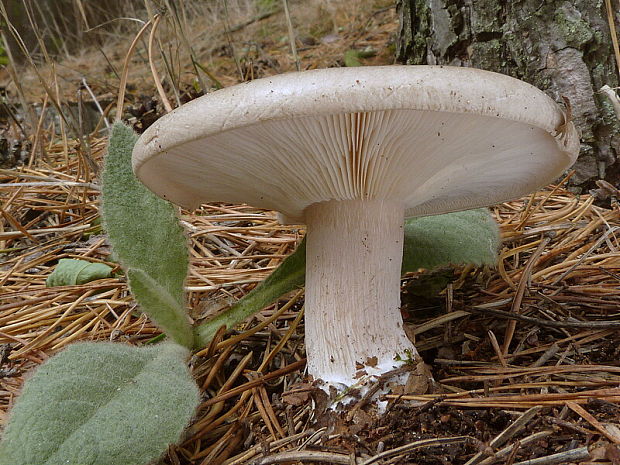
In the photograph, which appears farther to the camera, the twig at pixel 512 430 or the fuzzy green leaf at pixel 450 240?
the fuzzy green leaf at pixel 450 240

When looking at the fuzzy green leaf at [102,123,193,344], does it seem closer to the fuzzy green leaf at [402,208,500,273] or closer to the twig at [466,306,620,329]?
the fuzzy green leaf at [402,208,500,273]

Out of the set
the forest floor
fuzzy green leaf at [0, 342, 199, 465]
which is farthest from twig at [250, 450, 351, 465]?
fuzzy green leaf at [0, 342, 199, 465]

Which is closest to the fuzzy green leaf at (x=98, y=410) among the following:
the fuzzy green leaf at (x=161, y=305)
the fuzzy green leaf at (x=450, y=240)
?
the fuzzy green leaf at (x=161, y=305)

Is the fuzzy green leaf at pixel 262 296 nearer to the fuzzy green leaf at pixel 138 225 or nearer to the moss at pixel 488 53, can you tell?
the fuzzy green leaf at pixel 138 225

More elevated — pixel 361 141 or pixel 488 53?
pixel 361 141

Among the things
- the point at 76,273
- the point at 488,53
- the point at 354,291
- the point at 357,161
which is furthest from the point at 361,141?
the point at 488,53

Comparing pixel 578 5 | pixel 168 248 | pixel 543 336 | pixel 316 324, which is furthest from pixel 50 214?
pixel 578 5

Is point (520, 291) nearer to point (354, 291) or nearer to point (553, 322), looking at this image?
point (553, 322)
